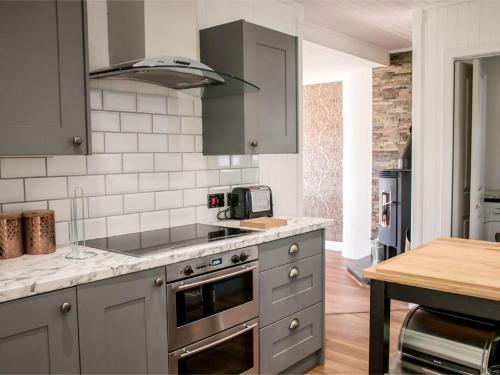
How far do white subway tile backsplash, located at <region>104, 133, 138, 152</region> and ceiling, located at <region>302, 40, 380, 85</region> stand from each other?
7.79 ft

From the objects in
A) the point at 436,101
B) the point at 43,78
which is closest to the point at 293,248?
the point at 43,78

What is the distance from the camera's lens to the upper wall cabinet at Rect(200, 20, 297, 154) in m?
2.72

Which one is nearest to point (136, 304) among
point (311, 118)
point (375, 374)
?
point (375, 374)

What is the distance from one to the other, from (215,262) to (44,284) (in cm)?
84

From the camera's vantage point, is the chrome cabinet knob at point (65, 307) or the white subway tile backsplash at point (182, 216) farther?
the white subway tile backsplash at point (182, 216)

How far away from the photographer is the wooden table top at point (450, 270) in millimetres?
1557

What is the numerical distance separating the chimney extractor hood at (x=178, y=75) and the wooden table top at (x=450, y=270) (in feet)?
4.07

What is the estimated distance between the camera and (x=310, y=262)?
2869 mm

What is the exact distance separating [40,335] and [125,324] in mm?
353

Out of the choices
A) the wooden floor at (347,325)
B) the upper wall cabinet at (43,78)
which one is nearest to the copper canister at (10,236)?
the upper wall cabinet at (43,78)

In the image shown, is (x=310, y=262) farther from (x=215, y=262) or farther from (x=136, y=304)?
(x=136, y=304)

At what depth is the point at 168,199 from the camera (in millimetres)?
2775

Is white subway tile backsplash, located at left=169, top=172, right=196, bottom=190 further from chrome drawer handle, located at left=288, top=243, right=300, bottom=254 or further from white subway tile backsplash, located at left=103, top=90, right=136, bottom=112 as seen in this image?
chrome drawer handle, located at left=288, top=243, right=300, bottom=254

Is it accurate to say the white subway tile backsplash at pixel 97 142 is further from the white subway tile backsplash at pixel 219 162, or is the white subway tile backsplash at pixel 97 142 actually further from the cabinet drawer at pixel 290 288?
the cabinet drawer at pixel 290 288
